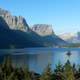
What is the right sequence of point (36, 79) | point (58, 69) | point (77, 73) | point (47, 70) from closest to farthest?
point (47, 70), point (36, 79), point (77, 73), point (58, 69)

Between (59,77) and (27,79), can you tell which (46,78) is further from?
(59,77)

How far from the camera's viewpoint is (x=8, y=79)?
39719mm

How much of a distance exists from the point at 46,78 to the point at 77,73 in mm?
11852

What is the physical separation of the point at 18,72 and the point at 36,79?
223 inches

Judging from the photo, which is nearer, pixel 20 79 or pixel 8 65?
pixel 20 79

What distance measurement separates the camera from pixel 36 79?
4803 cm

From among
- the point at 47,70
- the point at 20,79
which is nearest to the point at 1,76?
the point at 20,79

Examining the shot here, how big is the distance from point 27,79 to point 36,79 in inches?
297

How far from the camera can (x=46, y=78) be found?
41.2 meters

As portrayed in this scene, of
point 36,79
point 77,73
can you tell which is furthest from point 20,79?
point 77,73

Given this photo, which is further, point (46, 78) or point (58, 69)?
point (58, 69)

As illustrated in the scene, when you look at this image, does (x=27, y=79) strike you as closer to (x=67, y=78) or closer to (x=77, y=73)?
(x=67, y=78)

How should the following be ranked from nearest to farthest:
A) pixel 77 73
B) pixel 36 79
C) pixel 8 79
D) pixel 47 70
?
1. pixel 8 79
2. pixel 47 70
3. pixel 36 79
4. pixel 77 73

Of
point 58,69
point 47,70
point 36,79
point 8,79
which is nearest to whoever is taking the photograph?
point 8,79
